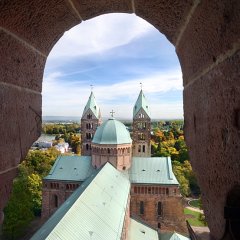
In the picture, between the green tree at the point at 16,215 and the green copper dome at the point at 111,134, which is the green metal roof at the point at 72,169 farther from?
the green tree at the point at 16,215

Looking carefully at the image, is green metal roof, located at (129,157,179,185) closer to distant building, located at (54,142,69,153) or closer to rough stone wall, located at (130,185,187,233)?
rough stone wall, located at (130,185,187,233)

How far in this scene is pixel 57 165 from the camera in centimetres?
2939

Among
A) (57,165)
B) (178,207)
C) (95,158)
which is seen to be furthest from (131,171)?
(57,165)

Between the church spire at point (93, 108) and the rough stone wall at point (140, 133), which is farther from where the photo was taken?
the church spire at point (93, 108)

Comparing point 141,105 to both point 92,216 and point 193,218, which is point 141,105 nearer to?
point 193,218

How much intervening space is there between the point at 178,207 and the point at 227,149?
2518cm

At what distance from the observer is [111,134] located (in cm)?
2711

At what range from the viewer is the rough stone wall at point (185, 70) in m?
1.35

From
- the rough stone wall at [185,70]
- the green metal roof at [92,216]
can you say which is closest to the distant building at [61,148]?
the green metal roof at [92,216]

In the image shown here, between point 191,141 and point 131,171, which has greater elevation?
point 191,141

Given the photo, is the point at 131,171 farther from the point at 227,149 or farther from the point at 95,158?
the point at 227,149

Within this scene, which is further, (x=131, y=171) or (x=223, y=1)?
(x=131, y=171)

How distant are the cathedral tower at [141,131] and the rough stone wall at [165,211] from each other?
33.3 feet

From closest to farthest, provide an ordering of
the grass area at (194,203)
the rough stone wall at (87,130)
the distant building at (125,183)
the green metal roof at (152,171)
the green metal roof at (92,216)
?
the green metal roof at (92,216) < the distant building at (125,183) < the green metal roof at (152,171) < the grass area at (194,203) < the rough stone wall at (87,130)
